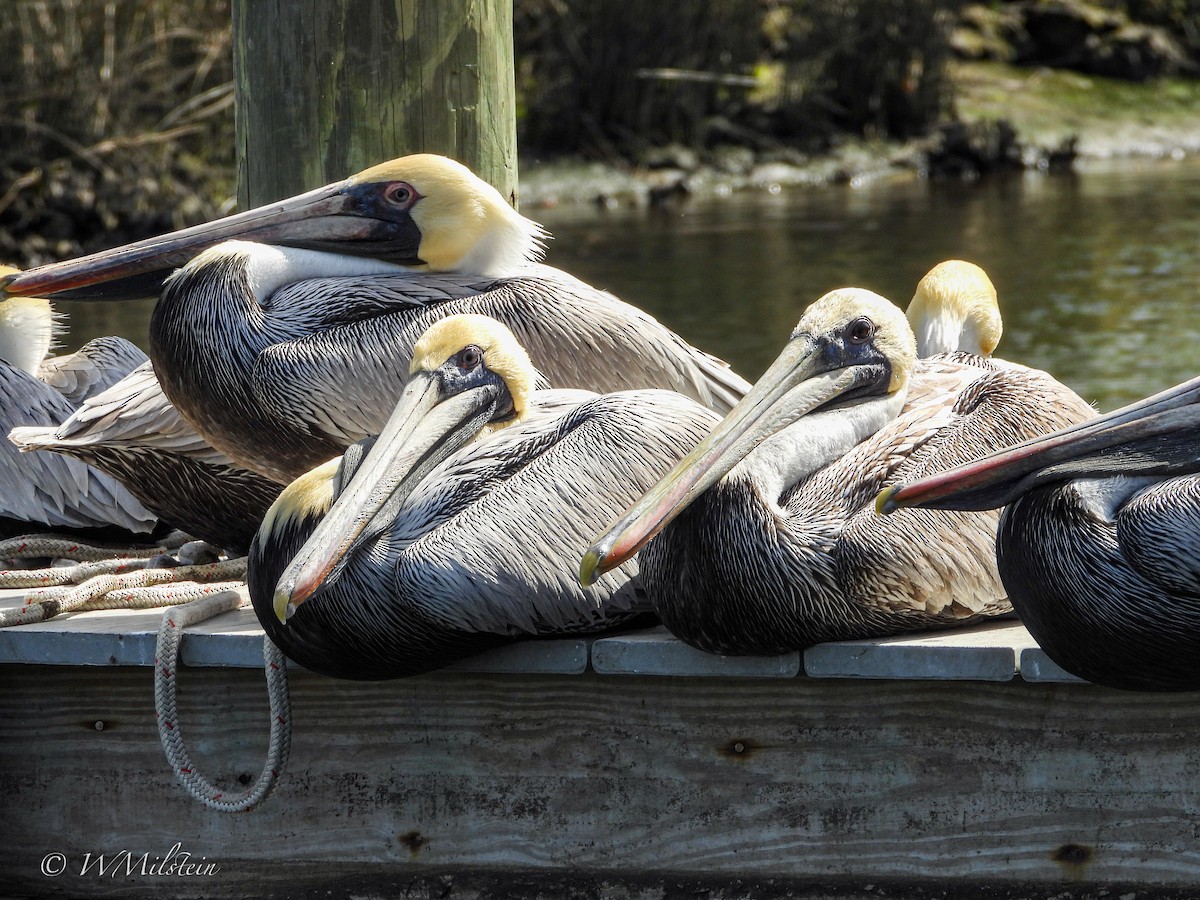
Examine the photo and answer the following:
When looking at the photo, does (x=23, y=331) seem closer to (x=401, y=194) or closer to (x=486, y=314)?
(x=401, y=194)

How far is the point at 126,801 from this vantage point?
3000mm

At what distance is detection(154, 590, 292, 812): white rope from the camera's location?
9.35ft

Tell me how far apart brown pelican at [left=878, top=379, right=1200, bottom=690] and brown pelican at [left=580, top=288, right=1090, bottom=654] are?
0.20m

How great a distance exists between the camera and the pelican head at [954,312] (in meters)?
3.81

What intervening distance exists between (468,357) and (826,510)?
674 millimetres

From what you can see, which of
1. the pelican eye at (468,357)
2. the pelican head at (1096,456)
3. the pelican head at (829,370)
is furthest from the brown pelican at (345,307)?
the pelican head at (1096,456)

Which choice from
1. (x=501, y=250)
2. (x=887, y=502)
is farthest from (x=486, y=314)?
(x=887, y=502)

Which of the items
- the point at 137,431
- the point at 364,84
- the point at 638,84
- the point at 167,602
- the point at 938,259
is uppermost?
the point at 364,84

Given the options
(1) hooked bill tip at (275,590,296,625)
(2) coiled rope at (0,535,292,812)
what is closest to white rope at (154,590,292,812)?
(2) coiled rope at (0,535,292,812)

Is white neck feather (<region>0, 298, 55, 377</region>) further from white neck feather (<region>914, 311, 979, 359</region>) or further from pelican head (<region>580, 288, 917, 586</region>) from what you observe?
pelican head (<region>580, 288, 917, 586</region>)

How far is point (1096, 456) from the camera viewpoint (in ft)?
8.32

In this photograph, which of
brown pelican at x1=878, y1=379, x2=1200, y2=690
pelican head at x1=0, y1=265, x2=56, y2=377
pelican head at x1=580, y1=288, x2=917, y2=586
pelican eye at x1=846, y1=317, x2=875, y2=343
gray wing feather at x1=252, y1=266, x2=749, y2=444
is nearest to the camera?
brown pelican at x1=878, y1=379, x2=1200, y2=690

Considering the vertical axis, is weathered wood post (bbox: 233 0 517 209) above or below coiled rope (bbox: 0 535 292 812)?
above

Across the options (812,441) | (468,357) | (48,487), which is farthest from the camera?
(48,487)
